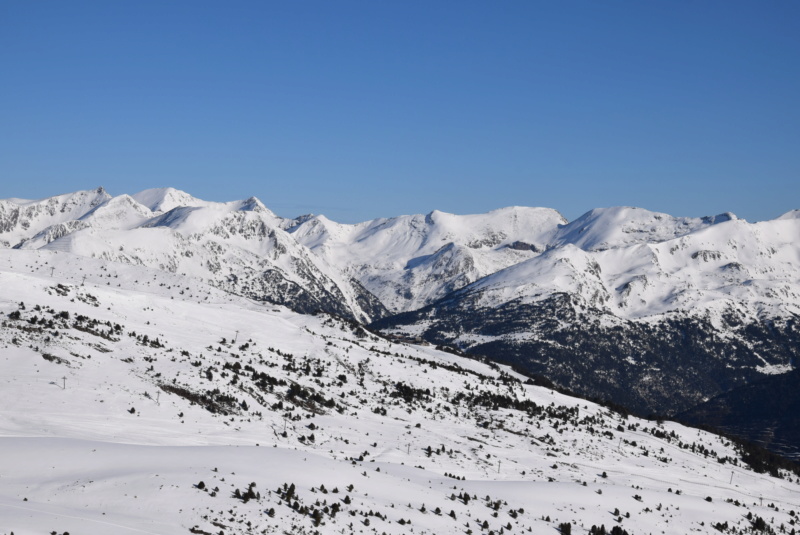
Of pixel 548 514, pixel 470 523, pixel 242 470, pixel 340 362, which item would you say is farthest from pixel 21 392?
pixel 340 362

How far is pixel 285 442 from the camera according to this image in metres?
70.7

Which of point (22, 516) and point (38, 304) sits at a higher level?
point (38, 304)

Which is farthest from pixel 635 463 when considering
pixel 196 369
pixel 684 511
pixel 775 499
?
pixel 196 369

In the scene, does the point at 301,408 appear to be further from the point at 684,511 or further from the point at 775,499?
the point at 775,499

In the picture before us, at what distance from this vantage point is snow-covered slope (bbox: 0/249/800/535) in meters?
43.8

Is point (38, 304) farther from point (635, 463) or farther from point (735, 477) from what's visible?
point (735, 477)

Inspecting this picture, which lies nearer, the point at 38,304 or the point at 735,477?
the point at 38,304

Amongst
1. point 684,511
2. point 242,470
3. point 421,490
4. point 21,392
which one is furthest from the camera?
point 684,511

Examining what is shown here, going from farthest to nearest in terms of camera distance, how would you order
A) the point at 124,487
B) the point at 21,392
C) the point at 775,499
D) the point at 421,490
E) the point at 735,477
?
the point at 735,477 → the point at 775,499 → the point at 21,392 → the point at 421,490 → the point at 124,487

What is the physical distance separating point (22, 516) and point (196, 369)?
50626 mm

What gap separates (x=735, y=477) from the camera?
10856cm

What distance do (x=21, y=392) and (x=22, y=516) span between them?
3040cm

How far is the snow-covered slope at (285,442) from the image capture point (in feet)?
144

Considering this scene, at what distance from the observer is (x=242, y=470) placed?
5050cm
